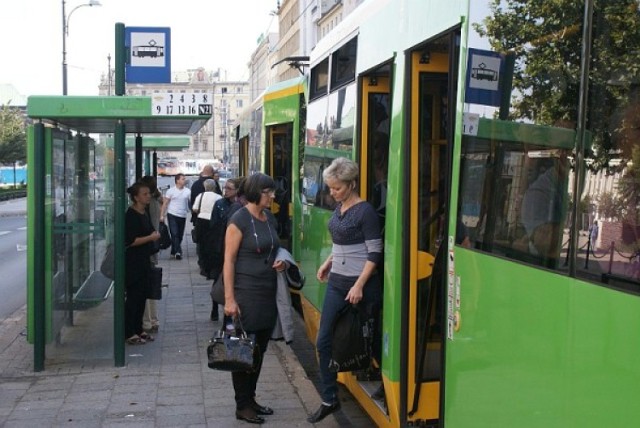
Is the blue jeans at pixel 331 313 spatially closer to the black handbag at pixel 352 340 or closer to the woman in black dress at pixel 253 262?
the black handbag at pixel 352 340

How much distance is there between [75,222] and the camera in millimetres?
8797

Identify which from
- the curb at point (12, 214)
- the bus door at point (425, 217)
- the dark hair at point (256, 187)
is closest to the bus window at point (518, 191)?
the bus door at point (425, 217)

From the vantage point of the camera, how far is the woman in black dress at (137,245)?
8.78m

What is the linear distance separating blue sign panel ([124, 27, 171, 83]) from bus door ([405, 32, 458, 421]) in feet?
19.6

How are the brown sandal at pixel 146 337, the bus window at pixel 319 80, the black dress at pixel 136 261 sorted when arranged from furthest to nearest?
the brown sandal at pixel 146 337
the black dress at pixel 136 261
the bus window at pixel 319 80

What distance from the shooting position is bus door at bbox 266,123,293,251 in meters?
13.3

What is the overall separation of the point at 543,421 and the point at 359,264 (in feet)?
9.30

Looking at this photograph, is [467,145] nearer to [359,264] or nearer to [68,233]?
[359,264]

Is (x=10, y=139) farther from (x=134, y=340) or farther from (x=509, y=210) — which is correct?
(x=509, y=210)

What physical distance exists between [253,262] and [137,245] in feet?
9.18

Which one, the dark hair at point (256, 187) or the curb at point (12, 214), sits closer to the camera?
the dark hair at point (256, 187)

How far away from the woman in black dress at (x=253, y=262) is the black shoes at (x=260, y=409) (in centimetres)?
57

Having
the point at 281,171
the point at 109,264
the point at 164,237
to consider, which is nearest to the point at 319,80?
the point at 109,264

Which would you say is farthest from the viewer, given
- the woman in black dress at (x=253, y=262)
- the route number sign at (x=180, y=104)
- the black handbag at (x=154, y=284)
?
the black handbag at (x=154, y=284)
